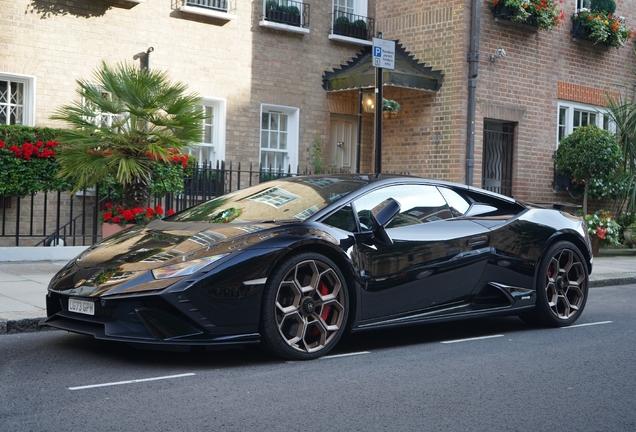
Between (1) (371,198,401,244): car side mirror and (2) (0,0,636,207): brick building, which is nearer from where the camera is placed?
(1) (371,198,401,244): car side mirror

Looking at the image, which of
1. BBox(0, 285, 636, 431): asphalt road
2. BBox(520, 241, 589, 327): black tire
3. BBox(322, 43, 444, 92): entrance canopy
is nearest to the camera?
BBox(0, 285, 636, 431): asphalt road

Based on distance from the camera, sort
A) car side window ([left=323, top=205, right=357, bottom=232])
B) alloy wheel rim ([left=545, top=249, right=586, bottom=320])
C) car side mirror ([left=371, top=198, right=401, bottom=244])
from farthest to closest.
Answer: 1. alloy wheel rim ([left=545, top=249, right=586, bottom=320])
2. car side mirror ([left=371, top=198, right=401, bottom=244])
3. car side window ([left=323, top=205, right=357, bottom=232])

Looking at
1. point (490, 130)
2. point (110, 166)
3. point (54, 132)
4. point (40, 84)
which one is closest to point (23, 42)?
point (40, 84)

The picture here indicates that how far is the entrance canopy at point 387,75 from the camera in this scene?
51.6 ft

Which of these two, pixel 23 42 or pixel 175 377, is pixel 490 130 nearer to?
pixel 23 42

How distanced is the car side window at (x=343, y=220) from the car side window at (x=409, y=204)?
71 mm

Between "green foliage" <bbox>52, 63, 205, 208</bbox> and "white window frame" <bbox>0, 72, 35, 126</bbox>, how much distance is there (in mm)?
3174

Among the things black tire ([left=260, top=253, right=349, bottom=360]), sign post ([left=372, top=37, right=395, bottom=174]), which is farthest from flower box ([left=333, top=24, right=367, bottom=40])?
black tire ([left=260, top=253, right=349, bottom=360])

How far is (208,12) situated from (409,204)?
30.4 ft

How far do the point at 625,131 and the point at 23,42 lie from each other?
12143 mm

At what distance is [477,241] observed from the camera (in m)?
6.98

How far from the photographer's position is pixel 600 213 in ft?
54.5

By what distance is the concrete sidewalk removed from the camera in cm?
695

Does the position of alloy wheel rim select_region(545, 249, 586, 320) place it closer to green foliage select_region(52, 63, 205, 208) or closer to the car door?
the car door
